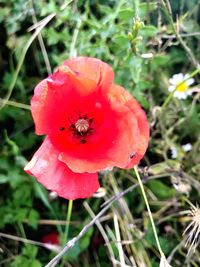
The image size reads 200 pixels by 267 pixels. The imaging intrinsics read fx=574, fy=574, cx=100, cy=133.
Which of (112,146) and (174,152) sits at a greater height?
(112,146)

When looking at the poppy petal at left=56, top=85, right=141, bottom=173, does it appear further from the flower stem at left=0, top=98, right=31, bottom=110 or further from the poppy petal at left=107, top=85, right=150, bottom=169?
the flower stem at left=0, top=98, right=31, bottom=110

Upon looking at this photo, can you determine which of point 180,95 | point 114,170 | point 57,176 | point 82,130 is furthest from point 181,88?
point 57,176

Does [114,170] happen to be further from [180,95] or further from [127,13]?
[127,13]

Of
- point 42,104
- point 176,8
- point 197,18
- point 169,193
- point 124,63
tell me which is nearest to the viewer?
point 42,104

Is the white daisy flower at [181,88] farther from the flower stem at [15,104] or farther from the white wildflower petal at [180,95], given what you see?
the flower stem at [15,104]

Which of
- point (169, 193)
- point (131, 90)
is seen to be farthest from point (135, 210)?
point (131, 90)

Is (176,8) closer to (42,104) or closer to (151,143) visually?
(151,143)

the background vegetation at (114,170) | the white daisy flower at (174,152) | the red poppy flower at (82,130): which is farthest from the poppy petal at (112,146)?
the white daisy flower at (174,152)
